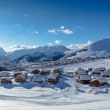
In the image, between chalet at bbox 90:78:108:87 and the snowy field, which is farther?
chalet at bbox 90:78:108:87

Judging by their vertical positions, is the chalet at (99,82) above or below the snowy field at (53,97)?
above

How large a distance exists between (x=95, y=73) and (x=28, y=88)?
25.6 m

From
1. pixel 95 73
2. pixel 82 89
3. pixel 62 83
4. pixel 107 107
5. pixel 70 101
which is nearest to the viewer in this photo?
pixel 107 107

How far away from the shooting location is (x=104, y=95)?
31391 mm

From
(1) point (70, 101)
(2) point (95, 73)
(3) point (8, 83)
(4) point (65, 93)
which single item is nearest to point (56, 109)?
(1) point (70, 101)

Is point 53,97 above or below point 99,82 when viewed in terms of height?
below

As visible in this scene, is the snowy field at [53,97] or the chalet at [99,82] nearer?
the snowy field at [53,97]

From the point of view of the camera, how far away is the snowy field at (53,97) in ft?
82.7

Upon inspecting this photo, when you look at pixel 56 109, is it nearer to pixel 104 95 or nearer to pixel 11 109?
pixel 11 109

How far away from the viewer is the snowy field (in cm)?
2522

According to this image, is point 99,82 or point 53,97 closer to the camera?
point 53,97

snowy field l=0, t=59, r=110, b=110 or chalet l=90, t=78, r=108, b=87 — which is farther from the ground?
chalet l=90, t=78, r=108, b=87

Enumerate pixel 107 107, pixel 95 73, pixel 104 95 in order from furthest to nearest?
pixel 95 73 → pixel 104 95 → pixel 107 107

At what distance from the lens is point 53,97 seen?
1266 inches
